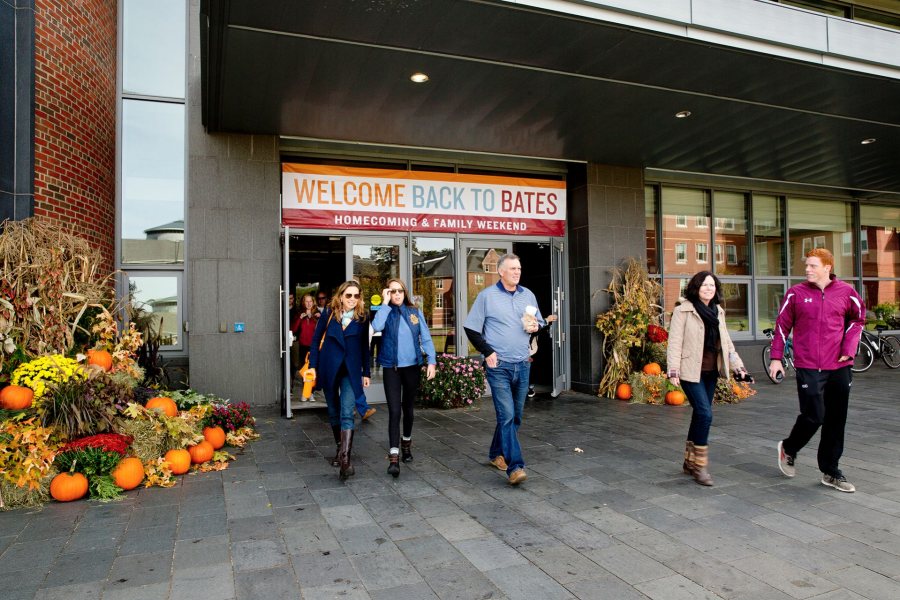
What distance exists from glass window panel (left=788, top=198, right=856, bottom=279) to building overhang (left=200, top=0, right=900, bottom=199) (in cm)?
309

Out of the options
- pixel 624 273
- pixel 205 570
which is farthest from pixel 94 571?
pixel 624 273

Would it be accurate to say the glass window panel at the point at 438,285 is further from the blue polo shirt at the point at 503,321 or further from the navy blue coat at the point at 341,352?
the blue polo shirt at the point at 503,321

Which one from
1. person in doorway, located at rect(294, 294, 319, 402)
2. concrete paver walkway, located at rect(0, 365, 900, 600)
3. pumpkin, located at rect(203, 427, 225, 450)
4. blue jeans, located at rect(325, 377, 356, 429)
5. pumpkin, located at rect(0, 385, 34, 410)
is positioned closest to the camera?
concrete paver walkway, located at rect(0, 365, 900, 600)

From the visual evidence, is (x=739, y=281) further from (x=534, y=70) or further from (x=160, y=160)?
(x=160, y=160)

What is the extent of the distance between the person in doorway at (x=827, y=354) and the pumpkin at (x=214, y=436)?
5.21 metres

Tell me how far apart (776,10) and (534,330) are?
14.0ft

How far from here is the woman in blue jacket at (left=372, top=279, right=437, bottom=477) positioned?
5418 mm

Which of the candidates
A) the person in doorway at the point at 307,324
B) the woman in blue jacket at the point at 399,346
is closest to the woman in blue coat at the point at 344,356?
the woman in blue jacket at the point at 399,346

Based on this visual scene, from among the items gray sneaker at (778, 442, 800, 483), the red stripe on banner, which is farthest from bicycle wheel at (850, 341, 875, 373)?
gray sneaker at (778, 442, 800, 483)

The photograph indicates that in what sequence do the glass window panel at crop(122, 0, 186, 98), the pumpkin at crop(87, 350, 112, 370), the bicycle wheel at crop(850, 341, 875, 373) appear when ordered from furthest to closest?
the bicycle wheel at crop(850, 341, 875, 373)
the glass window panel at crop(122, 0, 186, 98)
the pumpkin at crop(87, 350, 112, 370)

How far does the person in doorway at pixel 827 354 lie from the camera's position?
15.2ft

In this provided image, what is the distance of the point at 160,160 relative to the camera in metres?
8.66

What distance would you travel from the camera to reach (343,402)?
5297 mm

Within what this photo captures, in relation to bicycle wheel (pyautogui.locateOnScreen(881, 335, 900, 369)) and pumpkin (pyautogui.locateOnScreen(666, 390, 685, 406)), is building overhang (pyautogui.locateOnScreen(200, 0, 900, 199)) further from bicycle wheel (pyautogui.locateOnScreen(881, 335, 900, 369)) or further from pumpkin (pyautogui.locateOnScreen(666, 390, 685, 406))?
bicycle wheel (pyautogui.locateOnScreen(881, 335, 900, 369))
